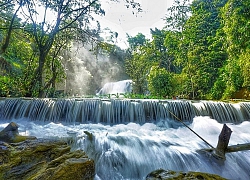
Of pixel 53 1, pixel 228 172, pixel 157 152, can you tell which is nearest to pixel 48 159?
pixel 157 152

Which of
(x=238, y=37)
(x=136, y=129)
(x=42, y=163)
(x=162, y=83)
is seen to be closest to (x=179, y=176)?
(x=42, y=163)

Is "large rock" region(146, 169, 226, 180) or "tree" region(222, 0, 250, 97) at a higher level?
"tree" region(222, 0, 250, 97)

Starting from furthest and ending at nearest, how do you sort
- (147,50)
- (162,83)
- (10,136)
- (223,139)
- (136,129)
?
(147,50) < (162,83) < (136,129) < (10,136) < (223,139)

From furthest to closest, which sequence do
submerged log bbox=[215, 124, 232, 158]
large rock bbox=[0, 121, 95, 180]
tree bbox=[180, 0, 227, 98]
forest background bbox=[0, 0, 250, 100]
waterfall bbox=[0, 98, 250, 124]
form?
1. tree bbox=[180, 0, 227, 98]
2. forest background bbox=[0, 0, 250, 100]
3. waterfall bbox=[0, 98, 250, 124]
4. submerged log bbox=[215, 124, 232, 158]
5. large rock bbox=[0, 121, 95, 180]

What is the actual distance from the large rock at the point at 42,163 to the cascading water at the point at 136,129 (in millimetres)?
712

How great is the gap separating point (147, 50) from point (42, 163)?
18.4 metres

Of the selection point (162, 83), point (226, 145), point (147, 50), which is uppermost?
point (147, 50)

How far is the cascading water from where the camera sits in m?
3.72

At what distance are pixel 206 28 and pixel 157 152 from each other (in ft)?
59.4

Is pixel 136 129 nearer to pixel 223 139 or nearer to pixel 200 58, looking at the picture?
pixel 223 139

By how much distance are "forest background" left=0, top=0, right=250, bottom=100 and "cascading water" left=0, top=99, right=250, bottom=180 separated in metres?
2.15

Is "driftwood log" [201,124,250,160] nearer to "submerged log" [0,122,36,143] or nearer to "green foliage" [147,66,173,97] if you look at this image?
"submerged log" [0,122,36,143]

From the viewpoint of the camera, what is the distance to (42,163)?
9.02 feet

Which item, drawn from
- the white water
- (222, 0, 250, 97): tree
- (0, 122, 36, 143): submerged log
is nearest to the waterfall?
the white water
